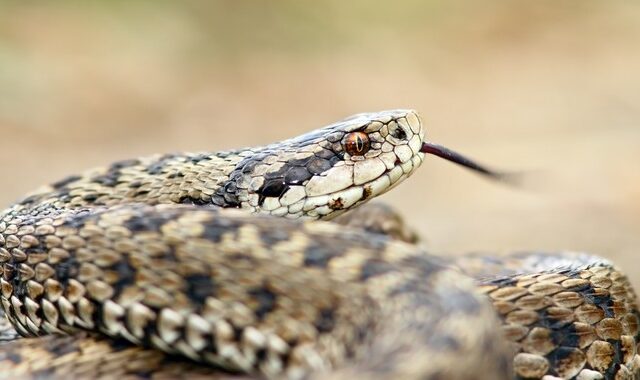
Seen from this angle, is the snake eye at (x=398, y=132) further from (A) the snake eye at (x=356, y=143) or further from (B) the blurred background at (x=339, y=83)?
(B) the blurred background at (x=339, y=83)

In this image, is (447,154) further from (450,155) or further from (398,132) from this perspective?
(398,132)

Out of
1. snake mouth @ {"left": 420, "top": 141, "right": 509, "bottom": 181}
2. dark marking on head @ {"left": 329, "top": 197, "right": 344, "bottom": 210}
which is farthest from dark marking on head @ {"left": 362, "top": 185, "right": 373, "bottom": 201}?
snake mouth @ {"left": 420, "top": 141, "right": 509, "bottom": 181}

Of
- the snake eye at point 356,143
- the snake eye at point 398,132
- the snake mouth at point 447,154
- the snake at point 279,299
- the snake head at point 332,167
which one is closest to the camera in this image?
the snake at point 279,299

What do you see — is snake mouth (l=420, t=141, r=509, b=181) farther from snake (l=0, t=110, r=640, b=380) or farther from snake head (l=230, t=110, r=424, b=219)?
snake (l=0, t=110, r=640, b=380)

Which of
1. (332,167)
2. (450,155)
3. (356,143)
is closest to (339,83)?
(450,155)

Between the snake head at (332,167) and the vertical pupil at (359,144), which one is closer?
the snake head at (332,167)

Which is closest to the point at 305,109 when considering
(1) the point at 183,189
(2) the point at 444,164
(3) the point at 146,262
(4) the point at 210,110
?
(4) the point at 210,110

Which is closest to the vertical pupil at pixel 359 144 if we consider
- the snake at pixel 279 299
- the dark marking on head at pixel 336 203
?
the snake at pixel 279 299
